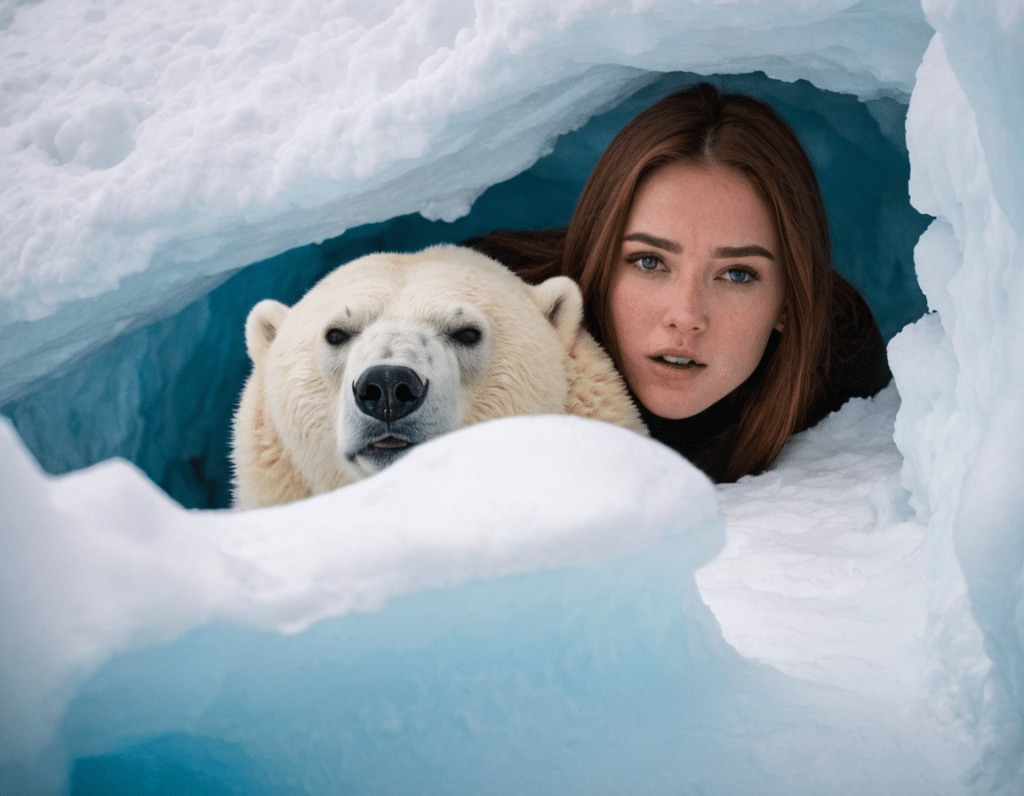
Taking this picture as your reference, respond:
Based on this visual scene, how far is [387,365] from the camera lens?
1483mm

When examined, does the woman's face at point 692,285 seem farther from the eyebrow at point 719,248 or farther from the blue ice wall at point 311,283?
the blue ice wall at point 311,283

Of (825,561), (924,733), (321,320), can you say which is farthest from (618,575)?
(321,320)

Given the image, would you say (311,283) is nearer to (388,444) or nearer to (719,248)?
(719,248)

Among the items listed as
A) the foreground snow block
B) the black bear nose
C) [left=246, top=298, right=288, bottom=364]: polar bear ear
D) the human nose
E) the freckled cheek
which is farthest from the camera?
the freckled cheek

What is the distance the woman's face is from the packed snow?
276mm

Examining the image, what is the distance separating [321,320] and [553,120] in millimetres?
768

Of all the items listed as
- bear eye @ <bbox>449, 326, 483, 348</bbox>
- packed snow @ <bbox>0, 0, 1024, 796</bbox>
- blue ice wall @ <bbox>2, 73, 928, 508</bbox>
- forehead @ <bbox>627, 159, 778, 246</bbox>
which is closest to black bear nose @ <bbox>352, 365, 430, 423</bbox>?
bear eye @ <bbox>449, 326, 483, 348</bbox>

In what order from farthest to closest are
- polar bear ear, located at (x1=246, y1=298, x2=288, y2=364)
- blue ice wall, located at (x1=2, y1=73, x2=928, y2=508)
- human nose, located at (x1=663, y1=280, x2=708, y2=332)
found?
blue ice wall, located at (x1=2, y1=73, x2=928, y2=508) → human nose, located at (x1=663, y1=280, x2=708, y2=332) → polar bear ear, located at (x1=246, y1=298, x2=288, y2=364)

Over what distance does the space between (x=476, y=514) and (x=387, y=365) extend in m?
0.64

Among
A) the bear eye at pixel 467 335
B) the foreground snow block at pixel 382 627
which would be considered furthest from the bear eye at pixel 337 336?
the foreground snow block at pixel 382 627

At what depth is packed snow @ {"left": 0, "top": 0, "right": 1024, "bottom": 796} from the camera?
803 millimetres

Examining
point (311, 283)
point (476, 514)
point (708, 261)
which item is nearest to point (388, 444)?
point (476, 514)

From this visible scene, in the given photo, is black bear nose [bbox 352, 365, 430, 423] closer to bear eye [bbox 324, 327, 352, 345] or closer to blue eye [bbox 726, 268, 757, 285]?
bear eye [bbox 324, 327, 352, 345]

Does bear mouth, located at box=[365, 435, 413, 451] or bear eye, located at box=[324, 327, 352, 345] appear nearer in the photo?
bear mouth, located at box=[365, 435, 413, 451]
